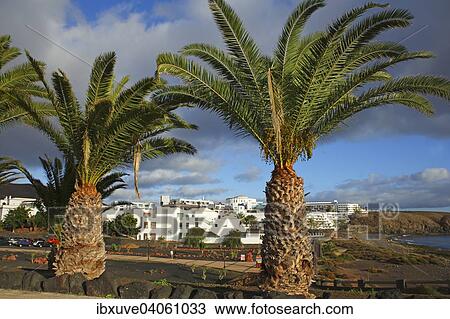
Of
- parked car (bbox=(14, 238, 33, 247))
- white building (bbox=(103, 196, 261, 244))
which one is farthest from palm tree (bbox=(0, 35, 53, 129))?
white building (bbox=(103, 196, 261, 244))

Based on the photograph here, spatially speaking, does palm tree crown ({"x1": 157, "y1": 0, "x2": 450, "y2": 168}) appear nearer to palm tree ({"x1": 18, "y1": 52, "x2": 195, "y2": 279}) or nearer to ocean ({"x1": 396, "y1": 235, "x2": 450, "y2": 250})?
palm tree ({"x1": 18, "y1": 52, "x2": 195, "y2": 279})

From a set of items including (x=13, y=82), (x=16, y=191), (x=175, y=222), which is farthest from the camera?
(x=16, y=191)

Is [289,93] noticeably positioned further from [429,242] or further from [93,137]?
[429,242]

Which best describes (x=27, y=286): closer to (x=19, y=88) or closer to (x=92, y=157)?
(x=92, y=157)

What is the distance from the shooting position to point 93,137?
1096cm

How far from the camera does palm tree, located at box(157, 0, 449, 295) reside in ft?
29.7

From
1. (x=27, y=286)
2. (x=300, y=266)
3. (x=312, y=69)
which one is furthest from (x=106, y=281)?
(x=312, y=69)

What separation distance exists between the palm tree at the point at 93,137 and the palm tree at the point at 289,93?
1118 millimetres

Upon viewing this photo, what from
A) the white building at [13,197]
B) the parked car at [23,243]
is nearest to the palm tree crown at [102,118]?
the parked car at [23,243]

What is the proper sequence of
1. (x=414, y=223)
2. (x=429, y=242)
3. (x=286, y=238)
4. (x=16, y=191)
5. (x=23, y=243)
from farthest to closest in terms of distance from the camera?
(x=414, y=223), (x=429, y=242), (x=16, y=191), (x=23, y=243), (x=286, y=238)

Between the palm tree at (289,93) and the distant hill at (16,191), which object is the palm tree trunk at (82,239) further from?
the distant hill at (16,191)

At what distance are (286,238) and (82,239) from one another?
5.26m

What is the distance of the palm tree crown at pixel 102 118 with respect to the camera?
10383 millimetres

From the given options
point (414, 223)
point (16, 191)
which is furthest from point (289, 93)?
point (414, 223)
